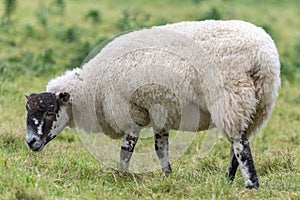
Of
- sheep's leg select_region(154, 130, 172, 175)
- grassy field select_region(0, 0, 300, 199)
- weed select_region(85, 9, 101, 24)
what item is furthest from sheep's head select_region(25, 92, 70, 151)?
weed select_region(85, 9, 101, 24)

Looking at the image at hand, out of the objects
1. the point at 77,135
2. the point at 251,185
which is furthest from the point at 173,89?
the point at 77,135

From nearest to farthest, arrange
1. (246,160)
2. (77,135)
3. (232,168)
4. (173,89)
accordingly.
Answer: (246,160)
(173,89)
(232,168)
(77,135)

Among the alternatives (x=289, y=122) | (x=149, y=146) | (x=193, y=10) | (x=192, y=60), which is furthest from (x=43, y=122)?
(x=193, y=10)

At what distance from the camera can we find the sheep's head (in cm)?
648

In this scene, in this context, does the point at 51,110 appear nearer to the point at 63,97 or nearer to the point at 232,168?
the point at 63,97

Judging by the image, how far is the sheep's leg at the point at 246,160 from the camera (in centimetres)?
604

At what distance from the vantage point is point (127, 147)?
21.9 feet

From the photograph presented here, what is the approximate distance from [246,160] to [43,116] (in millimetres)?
2178

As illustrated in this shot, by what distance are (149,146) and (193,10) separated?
8102 millimetres

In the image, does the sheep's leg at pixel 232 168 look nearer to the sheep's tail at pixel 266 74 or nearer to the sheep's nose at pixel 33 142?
the sheep's tail at pixel 266 74

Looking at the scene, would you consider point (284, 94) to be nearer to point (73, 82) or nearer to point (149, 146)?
point (149, 146)

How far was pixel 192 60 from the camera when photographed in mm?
6113

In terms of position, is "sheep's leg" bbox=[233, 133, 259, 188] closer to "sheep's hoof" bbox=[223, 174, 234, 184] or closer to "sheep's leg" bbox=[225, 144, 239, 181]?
"sheep's hoof" bbox=[223, 174, 234, 184]

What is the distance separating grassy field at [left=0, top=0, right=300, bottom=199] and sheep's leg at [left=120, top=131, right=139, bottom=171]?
25 centimetres
